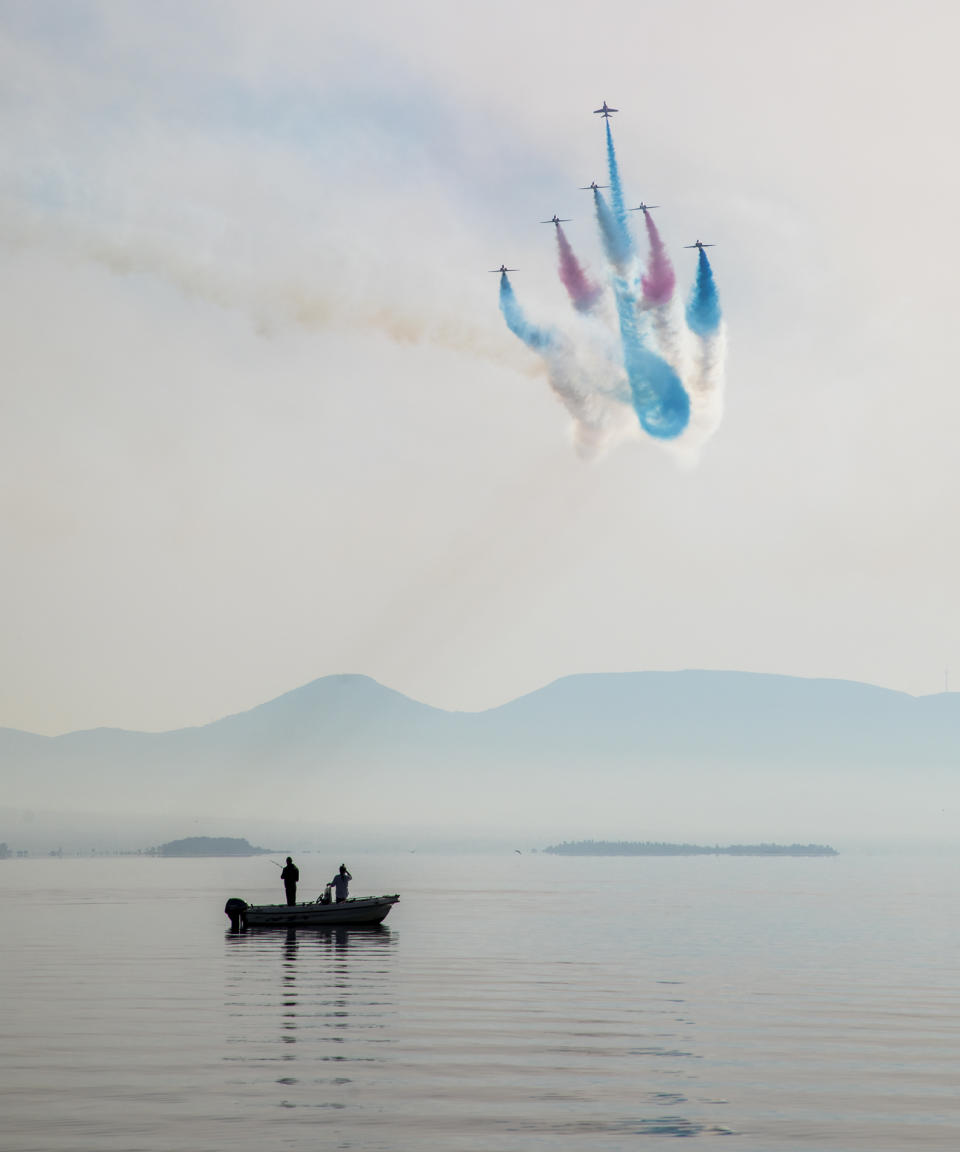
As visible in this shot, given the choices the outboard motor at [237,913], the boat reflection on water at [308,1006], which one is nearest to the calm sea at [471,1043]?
the boat reflection on water at [308,1006]

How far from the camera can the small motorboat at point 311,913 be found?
75000mm

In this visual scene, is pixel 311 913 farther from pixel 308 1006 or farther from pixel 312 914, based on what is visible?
pixel 308 1006

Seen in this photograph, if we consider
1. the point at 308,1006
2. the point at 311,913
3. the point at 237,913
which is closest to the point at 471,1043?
the point at 308,1006

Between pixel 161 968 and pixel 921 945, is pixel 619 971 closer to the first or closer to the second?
pixel 161 968

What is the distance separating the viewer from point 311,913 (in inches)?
2950

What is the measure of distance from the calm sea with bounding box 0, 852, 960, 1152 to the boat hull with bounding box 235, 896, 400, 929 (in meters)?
1.17

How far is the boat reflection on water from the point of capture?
30.9 meters

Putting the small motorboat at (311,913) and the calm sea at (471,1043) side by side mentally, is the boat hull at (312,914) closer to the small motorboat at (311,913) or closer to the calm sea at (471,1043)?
the small motorboat at (311,913)

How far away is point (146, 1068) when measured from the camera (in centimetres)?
3048

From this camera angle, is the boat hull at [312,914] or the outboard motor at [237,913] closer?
the boat hull at [312,914]

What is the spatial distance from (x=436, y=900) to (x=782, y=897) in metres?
40.8

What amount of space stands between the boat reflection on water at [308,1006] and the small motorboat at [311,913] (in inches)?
96.3

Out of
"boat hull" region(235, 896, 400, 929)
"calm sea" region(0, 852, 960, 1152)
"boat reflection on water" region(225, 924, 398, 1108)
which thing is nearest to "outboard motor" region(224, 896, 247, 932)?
"boat hull" region(235, 896, 400, 929)

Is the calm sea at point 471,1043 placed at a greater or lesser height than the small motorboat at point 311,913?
lesser
